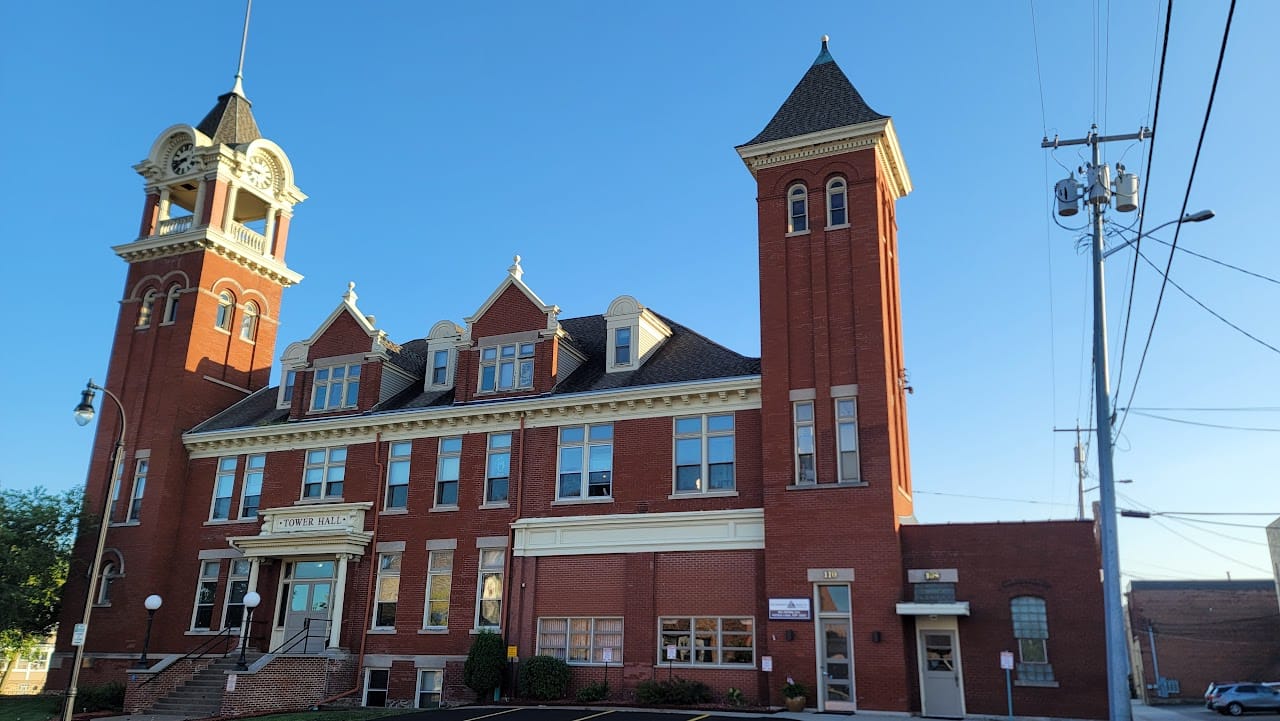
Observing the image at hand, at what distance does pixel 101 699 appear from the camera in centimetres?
3144

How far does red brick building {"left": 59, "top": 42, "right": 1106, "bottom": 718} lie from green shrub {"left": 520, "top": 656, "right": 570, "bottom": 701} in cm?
104

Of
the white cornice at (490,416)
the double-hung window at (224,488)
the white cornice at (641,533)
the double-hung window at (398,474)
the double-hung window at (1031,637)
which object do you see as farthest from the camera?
the double-hung window at (224,488)

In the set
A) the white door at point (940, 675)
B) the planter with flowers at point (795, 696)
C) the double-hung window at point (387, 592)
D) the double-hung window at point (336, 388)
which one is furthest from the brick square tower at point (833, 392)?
the double-hung window at point (336, 388)

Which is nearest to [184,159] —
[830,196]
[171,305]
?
[171,305]

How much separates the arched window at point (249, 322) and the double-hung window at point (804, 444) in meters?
25.0

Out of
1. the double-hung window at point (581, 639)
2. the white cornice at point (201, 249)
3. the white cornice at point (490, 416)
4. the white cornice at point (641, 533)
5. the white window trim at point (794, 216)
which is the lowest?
the double-hung window at point (581, 639)

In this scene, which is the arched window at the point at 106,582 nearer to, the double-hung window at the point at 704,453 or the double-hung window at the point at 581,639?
the double-hung window at the point at 581,639

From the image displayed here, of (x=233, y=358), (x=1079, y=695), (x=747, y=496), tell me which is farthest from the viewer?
(x=233, y=358)

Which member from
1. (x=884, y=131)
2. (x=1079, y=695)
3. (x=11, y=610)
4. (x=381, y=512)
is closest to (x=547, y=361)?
(x=381, y=512)

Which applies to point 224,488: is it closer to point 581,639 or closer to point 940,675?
point 581,639

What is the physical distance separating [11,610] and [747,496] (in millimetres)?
25364

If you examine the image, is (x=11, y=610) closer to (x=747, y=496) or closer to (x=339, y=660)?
(x=339, y=660)

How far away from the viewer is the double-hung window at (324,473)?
33719 millimetres

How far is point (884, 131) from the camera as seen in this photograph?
28.2 meters
